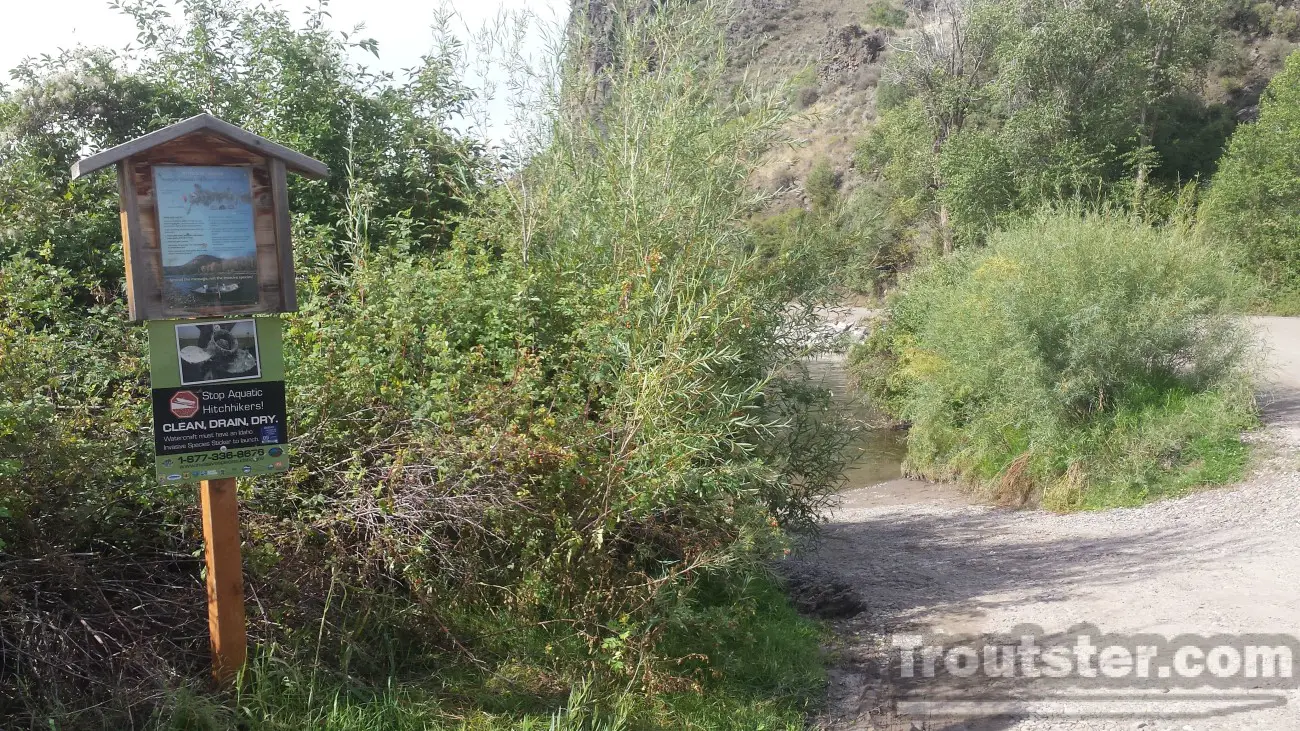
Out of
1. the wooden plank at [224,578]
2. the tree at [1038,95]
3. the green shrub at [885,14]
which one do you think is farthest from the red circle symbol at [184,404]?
the green shrub at [885,14]

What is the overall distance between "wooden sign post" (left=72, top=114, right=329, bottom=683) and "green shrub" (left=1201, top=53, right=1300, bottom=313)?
1171 inches

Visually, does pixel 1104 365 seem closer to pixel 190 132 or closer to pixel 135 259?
pixel 190 132

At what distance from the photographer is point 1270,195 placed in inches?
1144

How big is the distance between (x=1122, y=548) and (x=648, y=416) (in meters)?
6.35

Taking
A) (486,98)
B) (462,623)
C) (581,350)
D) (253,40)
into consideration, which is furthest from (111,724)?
(253,40)

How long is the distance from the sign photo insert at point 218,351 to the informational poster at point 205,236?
10cm

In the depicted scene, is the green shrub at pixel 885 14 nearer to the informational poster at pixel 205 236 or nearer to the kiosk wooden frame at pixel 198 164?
the kiosk wooden frame at pixel 198 164

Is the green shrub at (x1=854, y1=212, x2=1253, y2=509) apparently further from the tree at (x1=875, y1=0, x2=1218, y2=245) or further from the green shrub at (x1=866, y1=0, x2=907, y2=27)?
the green shrub at (x1=866, y1=0, x2=907, y2=27)

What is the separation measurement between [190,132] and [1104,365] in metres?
12.4

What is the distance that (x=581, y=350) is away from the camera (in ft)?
17.7

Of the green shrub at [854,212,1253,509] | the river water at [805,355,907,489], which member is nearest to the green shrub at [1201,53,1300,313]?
the river water at [805,355,907,489]

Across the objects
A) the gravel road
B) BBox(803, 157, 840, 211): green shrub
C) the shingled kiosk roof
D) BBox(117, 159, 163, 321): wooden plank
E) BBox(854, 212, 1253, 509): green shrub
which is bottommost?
the gravel road

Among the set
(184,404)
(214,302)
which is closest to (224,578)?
(184,404)

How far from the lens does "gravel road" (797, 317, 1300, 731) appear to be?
16.4ft
